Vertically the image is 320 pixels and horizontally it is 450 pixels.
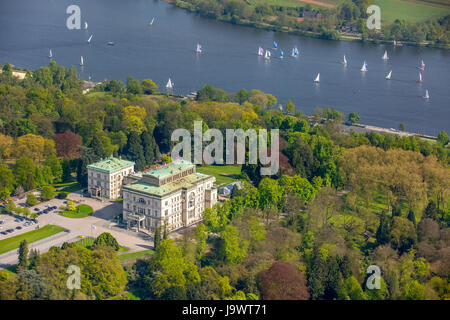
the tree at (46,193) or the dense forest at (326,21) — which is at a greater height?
the dense forest at (326,21)

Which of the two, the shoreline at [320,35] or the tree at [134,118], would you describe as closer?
the tree at [134,118]

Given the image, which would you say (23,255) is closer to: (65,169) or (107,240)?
(107,240)

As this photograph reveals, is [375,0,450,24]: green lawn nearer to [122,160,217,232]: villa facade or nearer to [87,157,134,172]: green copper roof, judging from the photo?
[87,157,134,172]: green copper roof

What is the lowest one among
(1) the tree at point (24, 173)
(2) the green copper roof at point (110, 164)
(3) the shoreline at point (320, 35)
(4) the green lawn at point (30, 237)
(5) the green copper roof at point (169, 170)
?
(4) the green lawn at point (30, 237)

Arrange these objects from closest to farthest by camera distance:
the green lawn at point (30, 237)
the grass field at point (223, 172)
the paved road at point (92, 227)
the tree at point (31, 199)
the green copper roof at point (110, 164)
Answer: the green lawn at point (30, 237) → the paved road at point (92, 227) → the tree at point (31, 199) → the green copper roof at point (110, 164) → the grass field at point (223, 172)

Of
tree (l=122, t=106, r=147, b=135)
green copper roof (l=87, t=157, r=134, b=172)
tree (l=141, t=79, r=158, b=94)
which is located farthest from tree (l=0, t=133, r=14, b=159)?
tree (l=141, t=79, r=158, b=94)

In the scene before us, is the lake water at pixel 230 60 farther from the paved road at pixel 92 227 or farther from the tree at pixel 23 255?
the tree at pixel 23 255

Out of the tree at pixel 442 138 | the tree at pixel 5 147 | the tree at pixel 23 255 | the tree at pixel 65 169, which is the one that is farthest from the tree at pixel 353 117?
the tree at pixel 23 255
